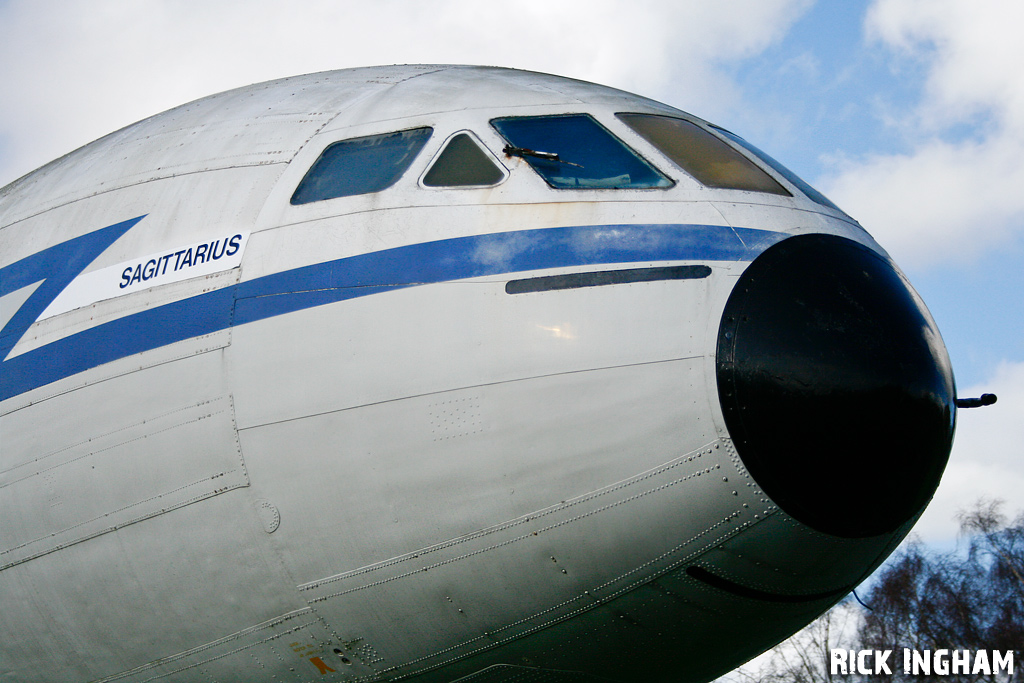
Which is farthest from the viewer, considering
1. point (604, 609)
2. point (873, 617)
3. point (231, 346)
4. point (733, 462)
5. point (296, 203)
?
point (873, 617)

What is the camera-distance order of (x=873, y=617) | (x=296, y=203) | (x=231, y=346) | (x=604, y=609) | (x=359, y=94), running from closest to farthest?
1. (x=604, y=609)
2. (x=231, y=346)
3. (x=296, y=203)
4. (x=359, y=94)
5. (x=873, y=617)

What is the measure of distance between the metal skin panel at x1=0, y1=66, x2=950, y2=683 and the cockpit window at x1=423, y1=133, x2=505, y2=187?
0.23 ft

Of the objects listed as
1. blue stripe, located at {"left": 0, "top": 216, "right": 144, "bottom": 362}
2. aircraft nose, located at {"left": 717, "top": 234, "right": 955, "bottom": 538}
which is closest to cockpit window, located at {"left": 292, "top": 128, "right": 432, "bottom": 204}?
blue stripe, located at {"left": 0, "top": 216, "right": 144, "bottom": 362}

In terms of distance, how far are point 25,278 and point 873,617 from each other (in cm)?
3215

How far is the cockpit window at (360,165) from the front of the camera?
19.9 ft

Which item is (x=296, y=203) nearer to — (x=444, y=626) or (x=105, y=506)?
(x=105, y=506)

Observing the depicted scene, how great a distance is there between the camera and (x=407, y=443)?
207 inches

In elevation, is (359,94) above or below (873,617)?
below

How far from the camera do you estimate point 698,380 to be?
16.4ft

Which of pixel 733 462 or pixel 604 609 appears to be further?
pixel 604 609

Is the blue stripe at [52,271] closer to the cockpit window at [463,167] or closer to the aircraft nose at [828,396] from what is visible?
the cockpit window at [463,167]

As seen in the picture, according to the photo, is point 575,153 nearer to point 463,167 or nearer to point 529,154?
point 529,154

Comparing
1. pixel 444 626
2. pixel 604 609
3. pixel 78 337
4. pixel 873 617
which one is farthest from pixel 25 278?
pixel 873 617

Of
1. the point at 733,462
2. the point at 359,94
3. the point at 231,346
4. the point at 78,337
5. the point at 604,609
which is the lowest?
the point at 604,609
